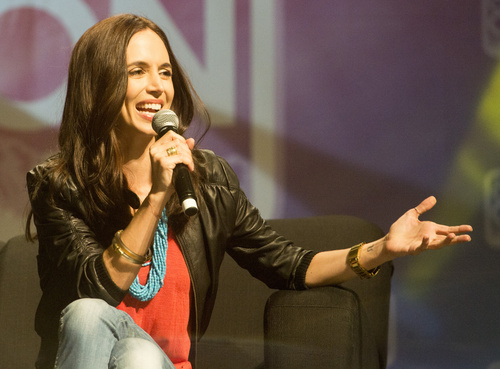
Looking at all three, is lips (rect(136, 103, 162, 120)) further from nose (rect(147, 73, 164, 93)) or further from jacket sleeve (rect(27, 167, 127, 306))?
jacket sleeve (rect(27, 167, 127, 306))

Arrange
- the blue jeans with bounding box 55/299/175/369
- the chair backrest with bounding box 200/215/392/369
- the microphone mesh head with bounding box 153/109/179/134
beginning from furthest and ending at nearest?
the chair backrest with bounding box 200/215/392/369 < the microphone mesh head with bounding box 153/109/179/134 < the blue jeans with bounding box 55/299/175/369

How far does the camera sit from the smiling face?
1597 mm

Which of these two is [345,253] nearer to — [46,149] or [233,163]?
[233,163]

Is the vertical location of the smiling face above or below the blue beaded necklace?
above

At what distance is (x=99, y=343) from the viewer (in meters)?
1.30

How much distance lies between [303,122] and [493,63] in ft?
2.27

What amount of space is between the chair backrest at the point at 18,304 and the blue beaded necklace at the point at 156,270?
626 millimetres

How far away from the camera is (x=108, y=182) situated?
1624 mm

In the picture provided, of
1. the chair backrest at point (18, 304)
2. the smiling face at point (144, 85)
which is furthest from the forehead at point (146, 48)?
the chair backrest at point (18, 304)

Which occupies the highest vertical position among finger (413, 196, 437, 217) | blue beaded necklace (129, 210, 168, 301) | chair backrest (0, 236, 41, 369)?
finger (413, 196, 437, 217)

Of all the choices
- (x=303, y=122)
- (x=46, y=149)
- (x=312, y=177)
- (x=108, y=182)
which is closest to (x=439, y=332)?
(x=312, y=177)

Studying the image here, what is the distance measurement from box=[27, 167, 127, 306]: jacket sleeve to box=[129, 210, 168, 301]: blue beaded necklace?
0.07 metres

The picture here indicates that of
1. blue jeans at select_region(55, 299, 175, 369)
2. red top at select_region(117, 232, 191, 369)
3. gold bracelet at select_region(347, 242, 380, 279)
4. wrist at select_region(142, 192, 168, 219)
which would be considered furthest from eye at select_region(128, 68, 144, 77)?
gold bracelet at select_region(347, 242, 380, 279)

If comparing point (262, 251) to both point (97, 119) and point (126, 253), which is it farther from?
point (97, 119)
